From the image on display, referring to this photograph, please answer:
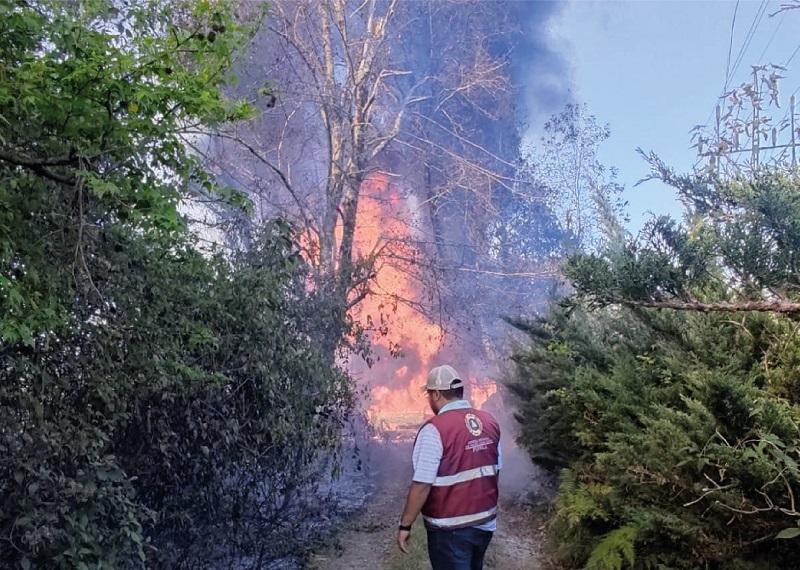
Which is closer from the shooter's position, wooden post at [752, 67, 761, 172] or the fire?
wooden post at [752, 67, 761, 172]

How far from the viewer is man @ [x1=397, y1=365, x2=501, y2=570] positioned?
3912 millimetres

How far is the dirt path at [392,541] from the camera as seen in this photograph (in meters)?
6.98

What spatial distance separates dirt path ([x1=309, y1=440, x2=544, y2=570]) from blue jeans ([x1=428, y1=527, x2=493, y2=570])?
8.84 ft

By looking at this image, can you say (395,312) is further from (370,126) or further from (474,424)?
(474,424)

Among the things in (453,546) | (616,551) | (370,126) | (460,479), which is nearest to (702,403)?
(616,551)

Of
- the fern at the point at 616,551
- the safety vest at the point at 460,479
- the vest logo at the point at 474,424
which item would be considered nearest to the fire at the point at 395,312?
the fern at the point at 616,551

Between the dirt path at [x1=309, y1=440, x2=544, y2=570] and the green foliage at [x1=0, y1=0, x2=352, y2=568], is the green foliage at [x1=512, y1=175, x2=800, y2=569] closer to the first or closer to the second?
the dirt path at [x1=309, y1=440, x2=544, y2=570]

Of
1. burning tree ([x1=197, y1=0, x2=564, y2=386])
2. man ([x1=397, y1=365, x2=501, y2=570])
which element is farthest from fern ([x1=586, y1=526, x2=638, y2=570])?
burning tree ([x1=197, y1=0, x2=564, y2=386])

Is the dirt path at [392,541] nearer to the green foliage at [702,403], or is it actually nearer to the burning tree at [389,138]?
the green foliage at [702,403]

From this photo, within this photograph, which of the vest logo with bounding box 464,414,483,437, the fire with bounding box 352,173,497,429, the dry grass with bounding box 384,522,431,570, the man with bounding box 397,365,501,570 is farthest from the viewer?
the fire with bounding box 352,173,497,429

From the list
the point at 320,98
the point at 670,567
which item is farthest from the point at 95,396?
the point at 320,98

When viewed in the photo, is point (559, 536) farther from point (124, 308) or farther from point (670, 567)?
point (124, 308)

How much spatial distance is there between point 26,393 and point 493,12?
15.3m

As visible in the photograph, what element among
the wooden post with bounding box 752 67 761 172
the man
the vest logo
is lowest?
the man
